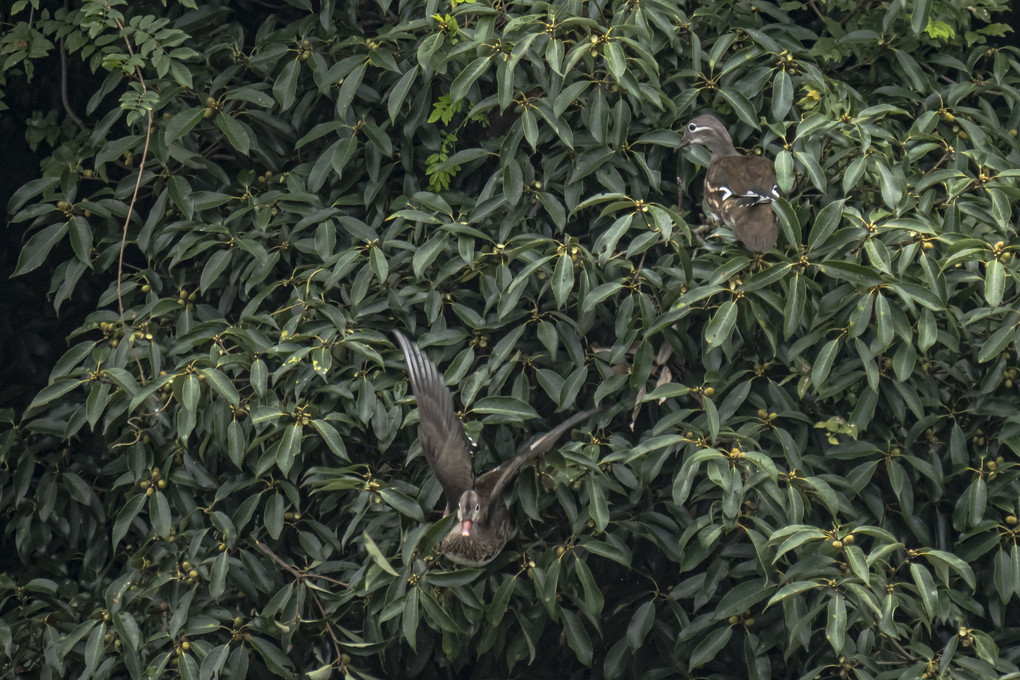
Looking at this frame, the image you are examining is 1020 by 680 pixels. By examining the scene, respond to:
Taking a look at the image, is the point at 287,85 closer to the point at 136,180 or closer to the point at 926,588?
the point at 136,180

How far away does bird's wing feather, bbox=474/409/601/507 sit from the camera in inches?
154

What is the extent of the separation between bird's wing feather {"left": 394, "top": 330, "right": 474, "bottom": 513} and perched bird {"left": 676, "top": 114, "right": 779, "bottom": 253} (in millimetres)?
1007

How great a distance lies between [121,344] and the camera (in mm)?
4320

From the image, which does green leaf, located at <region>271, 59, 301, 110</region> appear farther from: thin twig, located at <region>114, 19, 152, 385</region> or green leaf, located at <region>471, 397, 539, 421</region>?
green leaf, located at <region>471, 397, 539, 421</region>

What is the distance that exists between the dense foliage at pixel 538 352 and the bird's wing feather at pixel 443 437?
0.06 meters

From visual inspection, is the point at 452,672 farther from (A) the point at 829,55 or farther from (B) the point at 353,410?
(A) the point at 829,55

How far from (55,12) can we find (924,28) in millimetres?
3119

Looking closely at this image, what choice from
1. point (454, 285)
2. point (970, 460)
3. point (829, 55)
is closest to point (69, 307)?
point (454, 285)

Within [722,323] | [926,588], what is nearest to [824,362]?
[722,323]

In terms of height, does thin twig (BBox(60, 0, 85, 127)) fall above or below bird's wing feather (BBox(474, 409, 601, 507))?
above

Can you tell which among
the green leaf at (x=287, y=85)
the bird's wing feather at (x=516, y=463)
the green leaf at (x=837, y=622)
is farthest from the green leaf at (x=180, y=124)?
the green leaf at (x=837, y=622)

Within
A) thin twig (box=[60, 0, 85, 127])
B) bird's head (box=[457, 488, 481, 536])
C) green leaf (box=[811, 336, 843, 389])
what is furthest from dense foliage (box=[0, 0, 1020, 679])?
thin twig (box=[60, 0, 85, 127])

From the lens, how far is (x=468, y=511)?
12.9 ft

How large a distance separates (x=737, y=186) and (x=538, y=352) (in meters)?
0.80
